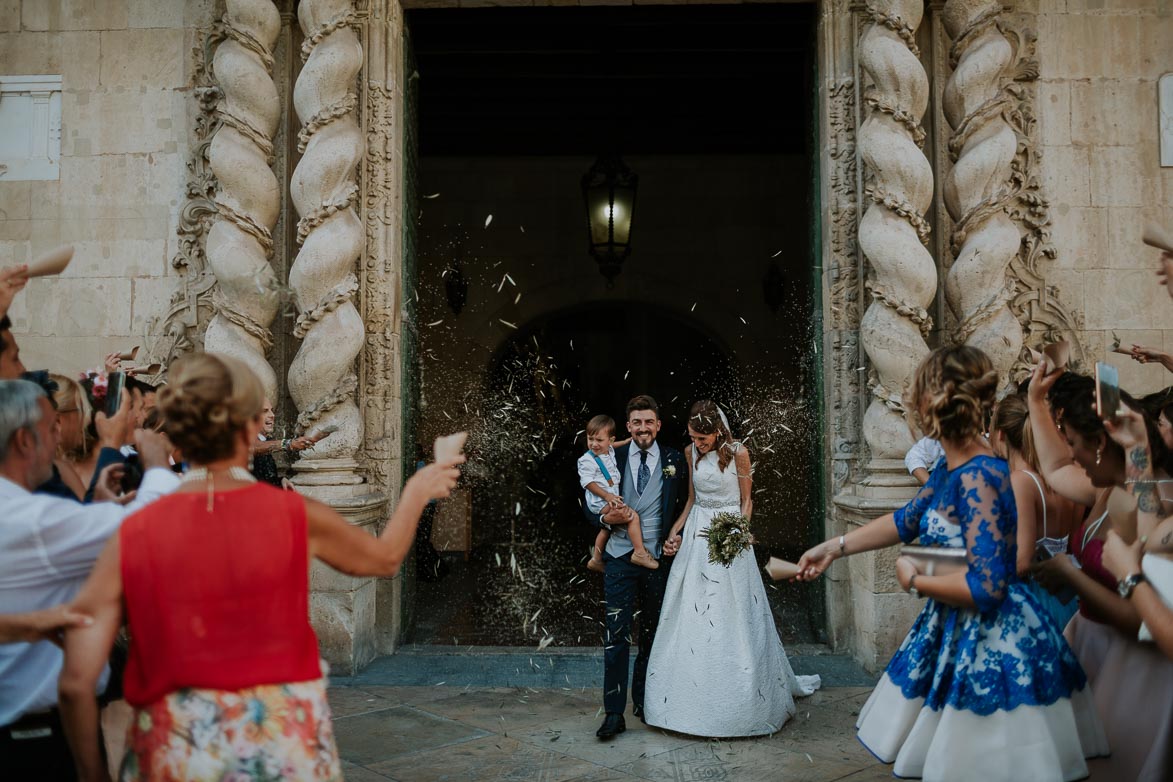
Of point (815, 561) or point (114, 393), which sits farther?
point (815, 561)

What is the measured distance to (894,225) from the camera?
6.55 m

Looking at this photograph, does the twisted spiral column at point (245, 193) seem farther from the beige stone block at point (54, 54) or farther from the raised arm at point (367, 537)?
the raised arm at point (367, 537)

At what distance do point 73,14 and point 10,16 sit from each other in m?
0.47

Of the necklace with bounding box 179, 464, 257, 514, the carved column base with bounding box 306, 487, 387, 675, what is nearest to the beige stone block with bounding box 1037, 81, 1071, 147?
the carved column base with bounding box 306, 487, 387, 675

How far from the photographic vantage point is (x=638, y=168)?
1348cm

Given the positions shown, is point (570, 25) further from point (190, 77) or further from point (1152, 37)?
point (1152, 37)

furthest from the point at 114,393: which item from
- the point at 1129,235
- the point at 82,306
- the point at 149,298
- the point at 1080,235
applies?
the point at 1129,235

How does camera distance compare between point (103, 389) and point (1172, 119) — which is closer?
point (103, 389)

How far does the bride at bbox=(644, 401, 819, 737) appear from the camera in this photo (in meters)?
5.11

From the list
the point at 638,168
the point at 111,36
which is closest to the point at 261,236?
the point at 111,36

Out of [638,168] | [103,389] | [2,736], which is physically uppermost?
[638,168]

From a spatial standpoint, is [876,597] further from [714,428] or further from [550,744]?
[550,744]

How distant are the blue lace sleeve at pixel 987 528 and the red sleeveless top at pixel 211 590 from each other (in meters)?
1.94

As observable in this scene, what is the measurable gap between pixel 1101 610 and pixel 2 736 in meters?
3.19
